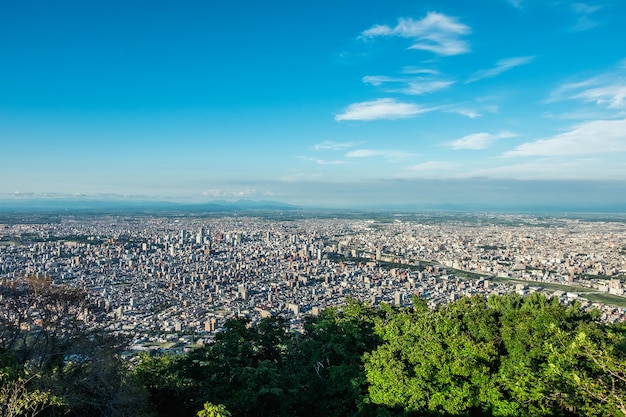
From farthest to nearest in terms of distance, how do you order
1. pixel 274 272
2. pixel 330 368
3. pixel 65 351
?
pixel 274 272 < pixel 330 368 < pixel 65 351

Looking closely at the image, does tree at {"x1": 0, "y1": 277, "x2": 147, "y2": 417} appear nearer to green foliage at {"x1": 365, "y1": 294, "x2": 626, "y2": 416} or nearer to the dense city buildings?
the dense city buildings

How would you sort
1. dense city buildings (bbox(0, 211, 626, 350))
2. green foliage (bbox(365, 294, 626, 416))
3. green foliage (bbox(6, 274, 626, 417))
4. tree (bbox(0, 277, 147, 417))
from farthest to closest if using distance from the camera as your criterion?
dense city buildings (bbox(0, 211, 626, 350))
tree (bbox(0, 277, 147, 417))
green foliage (bbox(6, 274, 626, 417))
green foliage (bbox(365, 294, 626, 416))

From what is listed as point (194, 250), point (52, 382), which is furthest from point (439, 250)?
point (52, 382)

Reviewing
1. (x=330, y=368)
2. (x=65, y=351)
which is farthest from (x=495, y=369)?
(x=65, y=351)

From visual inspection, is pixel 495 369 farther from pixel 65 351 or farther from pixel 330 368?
pixel 65 351

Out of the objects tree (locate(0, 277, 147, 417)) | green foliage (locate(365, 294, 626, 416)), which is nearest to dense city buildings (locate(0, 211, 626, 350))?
tree (locate(0, 277, 147, 417))

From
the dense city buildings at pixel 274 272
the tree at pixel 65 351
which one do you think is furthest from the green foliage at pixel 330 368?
the dense city buildings at pixel 274 272

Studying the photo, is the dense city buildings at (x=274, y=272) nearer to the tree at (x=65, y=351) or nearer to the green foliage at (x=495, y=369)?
the tree at (x=65, y=351)

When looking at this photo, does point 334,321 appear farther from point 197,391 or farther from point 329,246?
point 329,246
